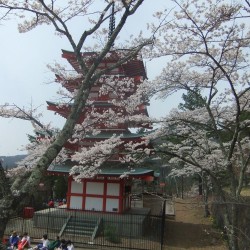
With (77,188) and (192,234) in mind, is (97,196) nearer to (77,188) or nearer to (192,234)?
(77,188)

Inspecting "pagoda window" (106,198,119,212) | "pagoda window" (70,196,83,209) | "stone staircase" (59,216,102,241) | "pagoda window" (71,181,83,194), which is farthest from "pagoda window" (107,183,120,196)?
"stone staircase" (59,216,102,241)

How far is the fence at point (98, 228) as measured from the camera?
17734mm

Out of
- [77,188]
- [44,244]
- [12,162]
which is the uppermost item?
[12,162]

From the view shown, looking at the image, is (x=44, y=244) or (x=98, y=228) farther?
(x=98, y=228)

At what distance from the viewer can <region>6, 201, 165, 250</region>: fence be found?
17734mm

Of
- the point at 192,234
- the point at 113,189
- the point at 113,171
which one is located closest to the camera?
the point at 113,171

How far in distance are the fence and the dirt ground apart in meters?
0.99

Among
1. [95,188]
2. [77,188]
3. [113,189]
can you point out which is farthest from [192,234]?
[77,188]

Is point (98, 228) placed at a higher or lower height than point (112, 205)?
lower

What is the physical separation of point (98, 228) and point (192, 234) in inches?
233

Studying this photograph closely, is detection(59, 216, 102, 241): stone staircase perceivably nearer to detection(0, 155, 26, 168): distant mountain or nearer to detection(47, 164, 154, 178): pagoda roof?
detection(47, 164, 154, 178): pagoda roof

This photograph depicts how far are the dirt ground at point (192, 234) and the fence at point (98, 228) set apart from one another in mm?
990

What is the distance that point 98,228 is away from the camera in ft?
61.7

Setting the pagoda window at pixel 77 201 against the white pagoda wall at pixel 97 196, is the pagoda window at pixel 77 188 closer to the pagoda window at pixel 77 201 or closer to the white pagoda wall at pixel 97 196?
the white pagoda wall at pixel 97 196
